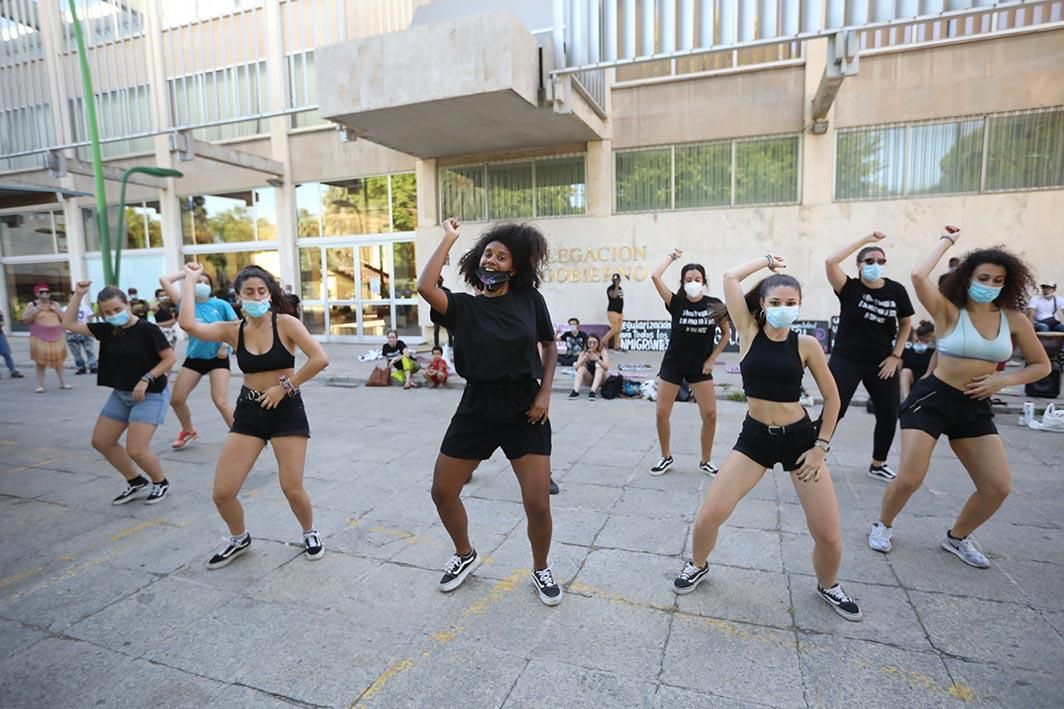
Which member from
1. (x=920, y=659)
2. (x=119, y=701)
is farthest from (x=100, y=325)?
(x=920, y=659)

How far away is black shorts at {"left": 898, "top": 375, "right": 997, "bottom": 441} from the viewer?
330 cm

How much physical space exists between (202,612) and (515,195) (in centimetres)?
1297

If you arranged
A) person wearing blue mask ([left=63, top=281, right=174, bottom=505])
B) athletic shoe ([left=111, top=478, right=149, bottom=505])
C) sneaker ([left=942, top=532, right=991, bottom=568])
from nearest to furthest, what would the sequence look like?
1. sneaker ([left=942, top=532, right=991, bottom=568])
2. person wearing blue mask ([left=63, top=281, right=174, bottom=505])
3. athletic shoe ([left=111, top=478, right=149, bottom=505])

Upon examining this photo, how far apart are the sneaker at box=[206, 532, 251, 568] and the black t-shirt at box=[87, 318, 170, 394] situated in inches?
70.5

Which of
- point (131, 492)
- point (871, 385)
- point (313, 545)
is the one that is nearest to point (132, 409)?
point (131, 492)

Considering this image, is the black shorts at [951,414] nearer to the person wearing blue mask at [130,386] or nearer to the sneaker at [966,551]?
the sneaker at [966,551]

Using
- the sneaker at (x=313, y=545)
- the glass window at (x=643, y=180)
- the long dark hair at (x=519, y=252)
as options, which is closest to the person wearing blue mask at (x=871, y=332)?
the long dark hair at (x=519, y=252)

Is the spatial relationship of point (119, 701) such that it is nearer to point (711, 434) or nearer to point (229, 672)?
point (229, 672)

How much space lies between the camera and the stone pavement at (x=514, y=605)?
8.04 feet

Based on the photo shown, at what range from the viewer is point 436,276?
274 centimetres

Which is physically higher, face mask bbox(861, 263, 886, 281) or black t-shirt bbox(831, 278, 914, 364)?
face mask bbox(861, 263, 886, 281)

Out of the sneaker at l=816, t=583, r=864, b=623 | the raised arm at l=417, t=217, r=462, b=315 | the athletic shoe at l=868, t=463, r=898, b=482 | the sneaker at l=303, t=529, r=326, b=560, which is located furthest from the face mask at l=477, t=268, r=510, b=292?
the athletic shoe at l=868, t=463, r=898, b=482

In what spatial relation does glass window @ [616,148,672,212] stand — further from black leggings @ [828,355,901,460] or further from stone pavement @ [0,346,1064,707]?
stone pavement @ [0,346,1064,707]

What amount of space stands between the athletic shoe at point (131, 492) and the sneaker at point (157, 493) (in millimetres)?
111
